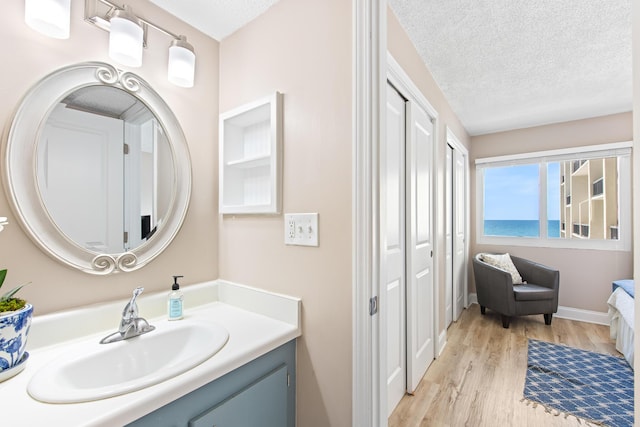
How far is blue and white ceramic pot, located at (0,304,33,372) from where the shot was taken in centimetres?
77

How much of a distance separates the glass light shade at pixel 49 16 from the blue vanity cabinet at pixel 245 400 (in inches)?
49.7

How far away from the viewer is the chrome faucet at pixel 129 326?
1047mm

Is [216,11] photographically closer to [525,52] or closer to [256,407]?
[256,407]

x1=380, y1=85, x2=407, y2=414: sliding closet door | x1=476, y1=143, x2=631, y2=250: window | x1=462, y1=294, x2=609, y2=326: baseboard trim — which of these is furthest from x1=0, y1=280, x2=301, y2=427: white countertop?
x1=462, y1=294, x2=609, y2=326: baseboard trim

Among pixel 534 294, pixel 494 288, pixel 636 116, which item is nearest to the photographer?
pixel 636 116

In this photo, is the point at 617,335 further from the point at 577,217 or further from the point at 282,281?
the point at 282,281

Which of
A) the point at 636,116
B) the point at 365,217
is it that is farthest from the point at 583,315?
the point at 636,116

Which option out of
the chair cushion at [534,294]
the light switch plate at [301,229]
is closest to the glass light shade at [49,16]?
the light switch plate at [301,229]

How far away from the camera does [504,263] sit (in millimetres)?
3477

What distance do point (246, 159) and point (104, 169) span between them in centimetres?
58

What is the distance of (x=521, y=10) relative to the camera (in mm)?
1640

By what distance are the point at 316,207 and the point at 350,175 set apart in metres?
0.20

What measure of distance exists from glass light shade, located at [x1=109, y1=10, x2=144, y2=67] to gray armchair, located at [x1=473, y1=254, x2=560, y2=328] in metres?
3.59

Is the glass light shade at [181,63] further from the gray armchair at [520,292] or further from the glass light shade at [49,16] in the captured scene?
the gray armchair at [520,292]
